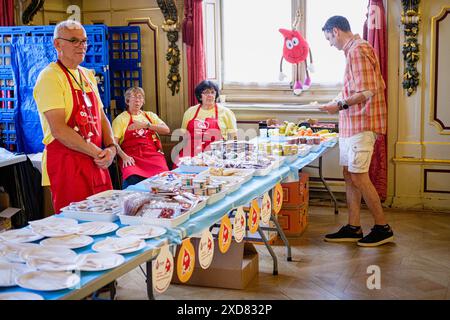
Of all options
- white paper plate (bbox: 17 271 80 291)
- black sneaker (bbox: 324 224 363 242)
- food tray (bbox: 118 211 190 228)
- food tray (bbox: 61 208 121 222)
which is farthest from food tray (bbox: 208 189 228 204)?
black sneaker (bbox: 324 224 363 242)

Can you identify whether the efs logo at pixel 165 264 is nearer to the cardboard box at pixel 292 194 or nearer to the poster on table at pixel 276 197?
the poster on table at pixel 276 197

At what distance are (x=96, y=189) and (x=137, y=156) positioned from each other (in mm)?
2063

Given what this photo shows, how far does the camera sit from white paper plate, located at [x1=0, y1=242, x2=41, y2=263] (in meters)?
2.03

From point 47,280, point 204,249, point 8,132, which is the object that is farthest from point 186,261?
point 8,132

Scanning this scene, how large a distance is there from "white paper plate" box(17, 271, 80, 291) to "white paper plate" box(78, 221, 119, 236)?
0.44 m

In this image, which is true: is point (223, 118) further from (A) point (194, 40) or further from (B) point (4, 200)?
(B) point (4, 200)

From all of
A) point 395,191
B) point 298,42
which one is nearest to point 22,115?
point 298,42

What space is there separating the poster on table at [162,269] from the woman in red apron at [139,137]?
293cm

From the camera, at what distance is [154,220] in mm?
2424

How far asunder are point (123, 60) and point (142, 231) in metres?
4.27

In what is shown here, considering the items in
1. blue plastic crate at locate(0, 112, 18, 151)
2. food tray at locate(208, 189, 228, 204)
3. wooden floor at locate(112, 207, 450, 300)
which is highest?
blue plastic crate at locate(0, 112, 18, 151)

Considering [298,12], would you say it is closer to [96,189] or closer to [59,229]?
[96,189]

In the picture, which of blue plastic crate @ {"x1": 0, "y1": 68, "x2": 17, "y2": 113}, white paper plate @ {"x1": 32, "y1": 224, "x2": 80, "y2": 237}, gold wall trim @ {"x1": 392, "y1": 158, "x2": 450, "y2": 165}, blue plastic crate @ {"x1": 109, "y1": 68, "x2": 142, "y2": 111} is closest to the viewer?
white paper plate @ {"x1": 32, "y1": 224, "x2": 80, "y2": 237}

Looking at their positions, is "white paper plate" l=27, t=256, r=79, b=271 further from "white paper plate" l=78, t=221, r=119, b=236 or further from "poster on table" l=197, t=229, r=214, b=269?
"poster on table" l=197, t=229, r=214, b=269
